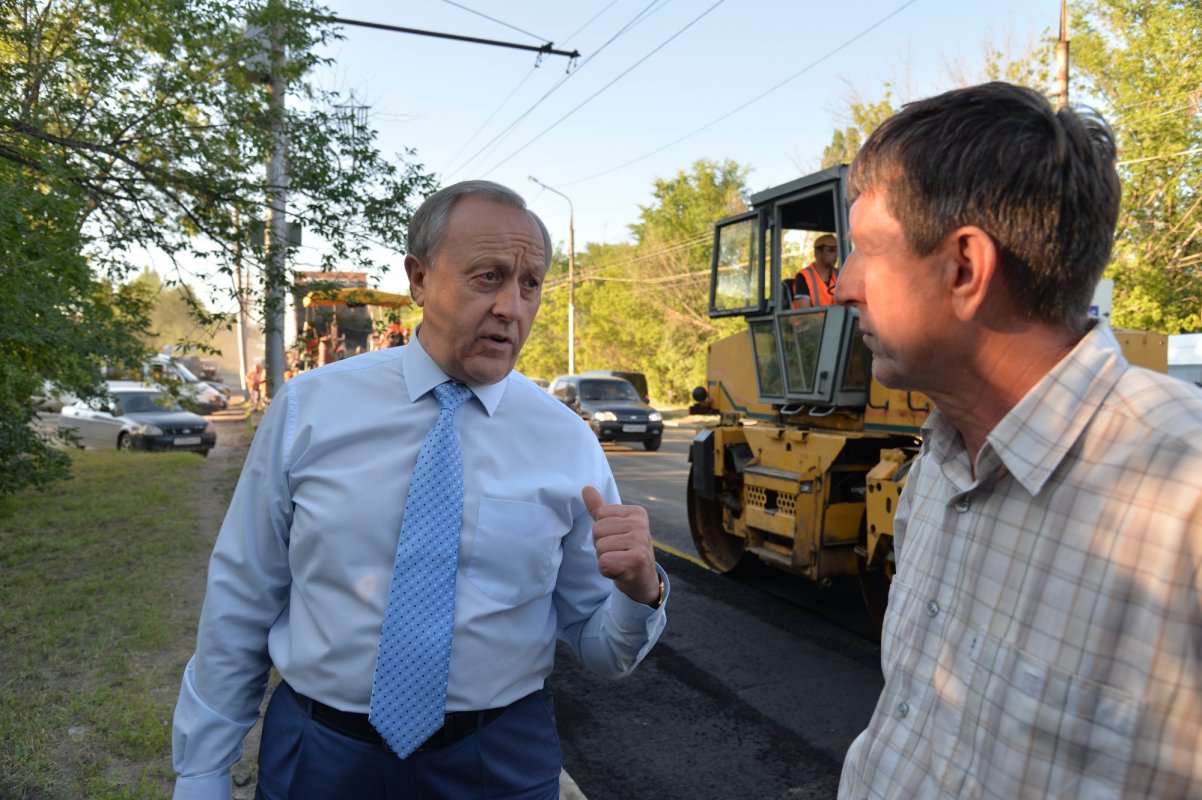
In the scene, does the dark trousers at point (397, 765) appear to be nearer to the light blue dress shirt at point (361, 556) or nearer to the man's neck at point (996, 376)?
the light blue dress shirt at point (361, 556)

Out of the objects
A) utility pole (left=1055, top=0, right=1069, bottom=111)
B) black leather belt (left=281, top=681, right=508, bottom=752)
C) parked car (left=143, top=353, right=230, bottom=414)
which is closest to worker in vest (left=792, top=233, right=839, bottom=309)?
black leather belt (left=281, top=681, right=508, bottom=752)

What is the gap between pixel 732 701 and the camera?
5.00 meters

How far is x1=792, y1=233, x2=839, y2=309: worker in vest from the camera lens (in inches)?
267

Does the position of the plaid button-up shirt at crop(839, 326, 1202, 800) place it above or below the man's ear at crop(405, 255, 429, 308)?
below

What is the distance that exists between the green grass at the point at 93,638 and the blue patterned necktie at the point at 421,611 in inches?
87.0

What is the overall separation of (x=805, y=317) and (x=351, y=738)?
5555 mm

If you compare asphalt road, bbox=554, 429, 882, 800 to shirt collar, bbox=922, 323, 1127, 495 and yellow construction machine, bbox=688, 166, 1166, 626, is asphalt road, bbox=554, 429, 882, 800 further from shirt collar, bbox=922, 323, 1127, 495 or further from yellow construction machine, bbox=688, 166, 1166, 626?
shirt collar, bbox=922, 323, 1127, 495

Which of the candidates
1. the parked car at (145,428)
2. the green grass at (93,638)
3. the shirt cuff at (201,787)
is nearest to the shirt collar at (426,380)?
the shirt cuff at (201,787)

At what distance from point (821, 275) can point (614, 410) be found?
13263 millimetres

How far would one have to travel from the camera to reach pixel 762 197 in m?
7.06

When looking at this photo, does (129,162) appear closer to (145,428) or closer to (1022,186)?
(1022,186)

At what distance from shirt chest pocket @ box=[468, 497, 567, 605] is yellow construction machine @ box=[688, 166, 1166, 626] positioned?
3.76 meters

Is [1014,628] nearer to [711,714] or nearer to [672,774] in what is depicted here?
[672,774]

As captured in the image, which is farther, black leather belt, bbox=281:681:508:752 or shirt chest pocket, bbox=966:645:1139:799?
black leather belt, bbox=281:681:508:752
